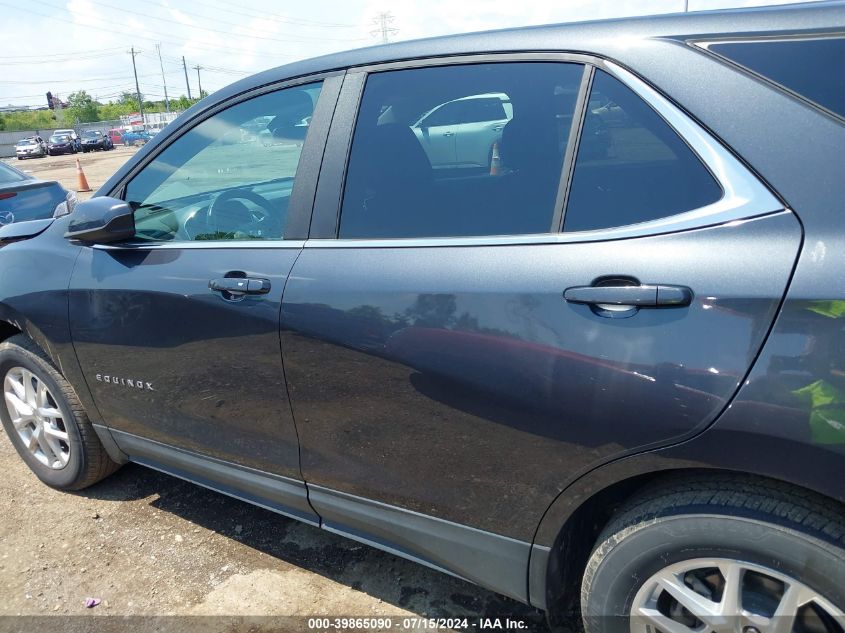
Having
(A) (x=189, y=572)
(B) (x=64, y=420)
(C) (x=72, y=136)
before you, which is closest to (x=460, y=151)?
(A) (x=189, y=572)

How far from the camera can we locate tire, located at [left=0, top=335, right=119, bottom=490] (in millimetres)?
2873

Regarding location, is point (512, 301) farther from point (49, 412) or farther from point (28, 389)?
point (28, 389)

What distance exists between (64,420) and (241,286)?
4.87ft

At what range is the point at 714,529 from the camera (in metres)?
1.44

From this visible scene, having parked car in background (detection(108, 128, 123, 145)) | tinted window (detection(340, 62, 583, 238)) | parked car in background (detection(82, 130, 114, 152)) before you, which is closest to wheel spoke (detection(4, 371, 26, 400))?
tinted window (detection(340, 62, 583, 238))

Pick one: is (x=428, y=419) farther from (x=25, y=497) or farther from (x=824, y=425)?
(x=25, y=497)

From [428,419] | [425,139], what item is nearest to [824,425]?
[428,419]

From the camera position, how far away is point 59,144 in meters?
42.4

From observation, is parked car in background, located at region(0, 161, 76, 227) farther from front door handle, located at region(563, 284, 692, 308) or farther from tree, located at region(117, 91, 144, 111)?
tree, located at region(117, 91, 144, 111)

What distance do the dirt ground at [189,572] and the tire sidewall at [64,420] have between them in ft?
0.40

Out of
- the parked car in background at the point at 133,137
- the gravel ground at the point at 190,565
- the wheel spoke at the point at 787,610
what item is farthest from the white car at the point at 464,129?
the parked car in background at the point at 133,137

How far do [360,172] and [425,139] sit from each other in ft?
0.88

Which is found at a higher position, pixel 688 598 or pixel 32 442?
pixel 688 598

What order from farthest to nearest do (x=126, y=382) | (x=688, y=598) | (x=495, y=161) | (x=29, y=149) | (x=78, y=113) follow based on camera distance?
(x=78, y=113)
(x=29, y=149)
(x=126, y=382)
(x=495, y=161)
(x=688, y=598)
